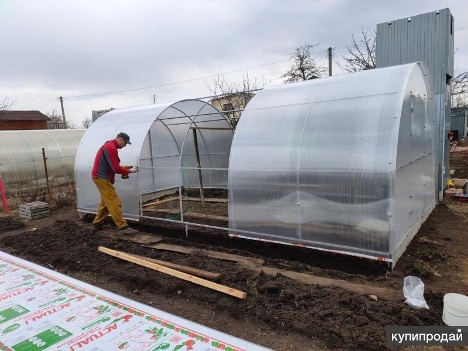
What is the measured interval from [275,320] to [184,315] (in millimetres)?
1150

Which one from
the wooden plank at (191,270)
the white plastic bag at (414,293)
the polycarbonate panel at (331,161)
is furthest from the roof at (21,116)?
the white plastic bag at (414,293)

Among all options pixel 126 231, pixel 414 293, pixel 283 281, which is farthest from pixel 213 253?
pixel 414 293

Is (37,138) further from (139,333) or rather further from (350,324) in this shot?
(350,324)

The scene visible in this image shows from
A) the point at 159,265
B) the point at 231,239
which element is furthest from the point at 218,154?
the point at 159,265

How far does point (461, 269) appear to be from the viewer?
510 centimetres

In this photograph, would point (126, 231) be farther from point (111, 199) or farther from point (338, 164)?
point (338, 164)

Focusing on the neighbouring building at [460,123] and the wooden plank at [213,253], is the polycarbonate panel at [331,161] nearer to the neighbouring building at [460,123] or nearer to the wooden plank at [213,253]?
the wooden plank at [213,253]

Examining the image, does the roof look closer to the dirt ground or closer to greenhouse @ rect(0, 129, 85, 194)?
greenhouse @ rect(0, 129, 85, 194)

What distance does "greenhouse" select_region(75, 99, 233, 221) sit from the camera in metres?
8.25

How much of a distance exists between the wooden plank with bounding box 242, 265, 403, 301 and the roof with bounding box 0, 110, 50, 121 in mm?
36001

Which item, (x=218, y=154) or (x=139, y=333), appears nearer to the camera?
(x=139, y=333)

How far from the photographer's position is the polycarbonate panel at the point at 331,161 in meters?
4.75

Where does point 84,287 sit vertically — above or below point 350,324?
above

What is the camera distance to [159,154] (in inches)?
417
